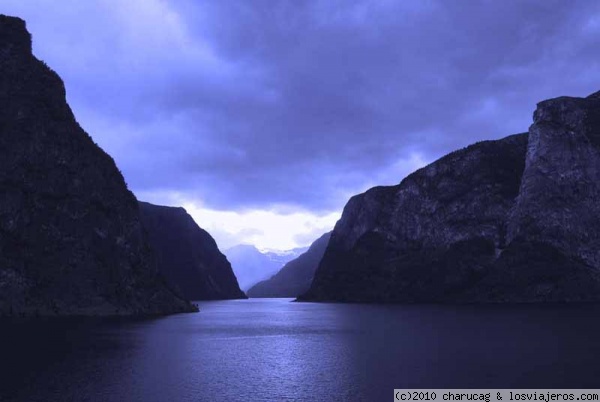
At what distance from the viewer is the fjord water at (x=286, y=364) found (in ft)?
122

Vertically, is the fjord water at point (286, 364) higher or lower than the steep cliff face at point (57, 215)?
lower

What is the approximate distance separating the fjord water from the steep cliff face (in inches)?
1910

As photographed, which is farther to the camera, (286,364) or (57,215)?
(57,215)

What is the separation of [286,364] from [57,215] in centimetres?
10943

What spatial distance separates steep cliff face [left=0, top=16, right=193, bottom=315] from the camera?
125m

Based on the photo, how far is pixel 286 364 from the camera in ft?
167

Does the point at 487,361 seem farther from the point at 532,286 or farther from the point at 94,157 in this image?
the point at 532,286

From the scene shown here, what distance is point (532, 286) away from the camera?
7303 inches

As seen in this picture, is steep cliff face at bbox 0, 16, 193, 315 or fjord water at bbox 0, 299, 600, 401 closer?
fjord water at bbox 0, 299, 600, 401

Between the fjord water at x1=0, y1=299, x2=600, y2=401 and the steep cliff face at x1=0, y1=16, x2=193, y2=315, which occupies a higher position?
the steep cliff face at x1=0, y1=16, x2=193, y2=315

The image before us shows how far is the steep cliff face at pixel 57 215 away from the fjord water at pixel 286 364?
48.5 metres

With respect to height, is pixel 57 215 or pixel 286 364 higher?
pixel 57 215

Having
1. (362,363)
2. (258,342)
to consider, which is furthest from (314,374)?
(258,342)

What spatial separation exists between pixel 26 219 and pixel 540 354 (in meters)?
126
